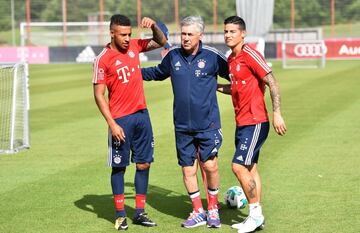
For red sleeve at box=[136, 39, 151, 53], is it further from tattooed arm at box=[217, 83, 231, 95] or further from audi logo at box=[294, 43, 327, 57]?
audi logo at box=[294, 43, 327, 57]

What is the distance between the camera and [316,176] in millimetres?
10883

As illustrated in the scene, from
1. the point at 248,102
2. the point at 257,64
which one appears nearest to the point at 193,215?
the point at 248,102

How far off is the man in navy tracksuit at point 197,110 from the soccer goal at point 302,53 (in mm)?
26535

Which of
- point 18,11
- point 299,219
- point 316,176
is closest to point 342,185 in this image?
point 316,176

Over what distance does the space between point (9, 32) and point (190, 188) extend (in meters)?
50.0

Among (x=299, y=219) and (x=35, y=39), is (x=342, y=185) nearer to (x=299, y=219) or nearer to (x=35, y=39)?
(x=299, y=219)

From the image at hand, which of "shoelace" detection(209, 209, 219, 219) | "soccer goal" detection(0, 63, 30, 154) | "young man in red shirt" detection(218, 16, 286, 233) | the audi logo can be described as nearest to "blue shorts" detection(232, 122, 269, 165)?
"young man in red shirt" detection(218, 16, 286, 233)

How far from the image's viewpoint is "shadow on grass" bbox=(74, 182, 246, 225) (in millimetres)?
8853

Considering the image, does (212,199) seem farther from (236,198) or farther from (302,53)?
(302,53)

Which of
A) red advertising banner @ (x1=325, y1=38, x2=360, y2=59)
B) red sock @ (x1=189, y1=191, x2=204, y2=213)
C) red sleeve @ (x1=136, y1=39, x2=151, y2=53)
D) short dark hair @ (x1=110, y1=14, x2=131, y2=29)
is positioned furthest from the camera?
red advertising banner @ (x1=325, y1=38, x2=360, y2=59)

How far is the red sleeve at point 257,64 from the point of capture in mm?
7918

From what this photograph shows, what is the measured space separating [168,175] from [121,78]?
10.9 feet

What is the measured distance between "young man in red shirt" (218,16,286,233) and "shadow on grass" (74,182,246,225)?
0.60 metres

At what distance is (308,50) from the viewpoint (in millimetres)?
36125
